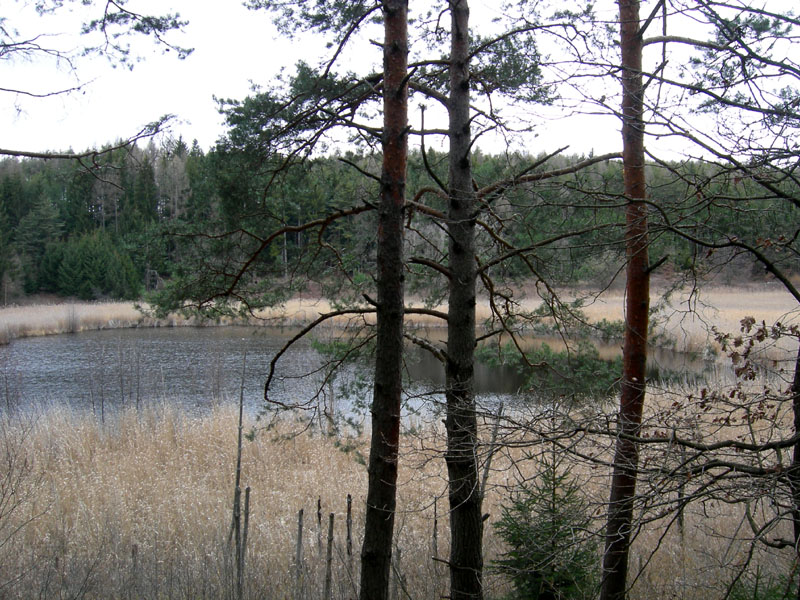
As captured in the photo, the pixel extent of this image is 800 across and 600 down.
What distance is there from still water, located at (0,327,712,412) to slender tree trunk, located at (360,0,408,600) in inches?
206

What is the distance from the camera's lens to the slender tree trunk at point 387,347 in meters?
4.20

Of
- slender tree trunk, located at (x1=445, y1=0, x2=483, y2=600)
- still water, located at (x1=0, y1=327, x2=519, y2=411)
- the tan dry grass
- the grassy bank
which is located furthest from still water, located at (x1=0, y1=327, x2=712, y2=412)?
slender tree trunk, located at (x1=445, y1=0, x2=483, y2=600)

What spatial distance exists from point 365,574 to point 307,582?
1408 mm

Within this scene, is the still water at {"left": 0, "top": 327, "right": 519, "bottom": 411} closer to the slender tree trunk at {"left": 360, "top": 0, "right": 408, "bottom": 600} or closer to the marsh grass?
the marsh grass

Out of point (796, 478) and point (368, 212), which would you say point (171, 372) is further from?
point (796, 478)

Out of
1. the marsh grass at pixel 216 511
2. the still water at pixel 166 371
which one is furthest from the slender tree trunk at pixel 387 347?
the still water at pixel 166 371

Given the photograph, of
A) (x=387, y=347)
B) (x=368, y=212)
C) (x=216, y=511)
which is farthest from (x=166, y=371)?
(x=387, y=347)

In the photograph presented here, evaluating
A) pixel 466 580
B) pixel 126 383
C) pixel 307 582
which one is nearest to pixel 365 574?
pixel 466 580

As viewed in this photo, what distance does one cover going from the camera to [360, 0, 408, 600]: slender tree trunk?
420 centimetres

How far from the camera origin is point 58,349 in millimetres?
17531

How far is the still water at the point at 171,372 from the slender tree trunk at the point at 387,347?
5231 mm

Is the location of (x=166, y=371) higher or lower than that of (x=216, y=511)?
higher

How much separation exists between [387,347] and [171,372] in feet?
36.4

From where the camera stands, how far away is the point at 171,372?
46.5 feet
